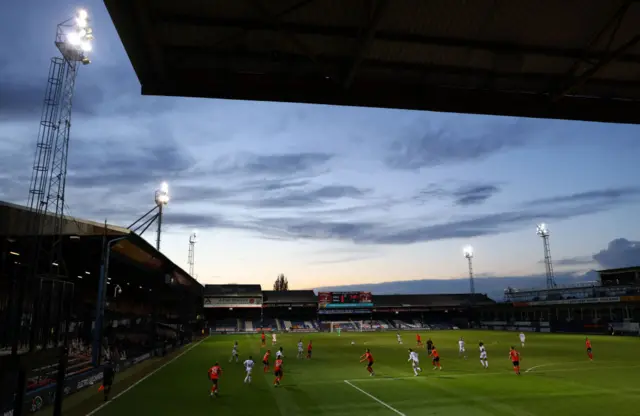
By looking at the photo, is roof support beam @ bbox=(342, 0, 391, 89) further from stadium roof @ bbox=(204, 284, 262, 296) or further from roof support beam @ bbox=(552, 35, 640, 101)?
stadium roof @ bbox=(204, 284, 262, 296)

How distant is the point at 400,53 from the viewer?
7.04 metres

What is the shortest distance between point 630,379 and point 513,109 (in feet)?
85.5

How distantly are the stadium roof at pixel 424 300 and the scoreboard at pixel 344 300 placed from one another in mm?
4344

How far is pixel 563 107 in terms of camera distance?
27.8 ft

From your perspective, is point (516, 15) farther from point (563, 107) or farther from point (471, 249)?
point (471, 249)

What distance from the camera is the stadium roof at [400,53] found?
6.06 metres

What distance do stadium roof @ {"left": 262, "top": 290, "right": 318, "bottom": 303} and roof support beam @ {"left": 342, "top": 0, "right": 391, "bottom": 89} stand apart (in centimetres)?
9570

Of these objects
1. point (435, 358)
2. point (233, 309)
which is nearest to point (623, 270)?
point (435, 358)

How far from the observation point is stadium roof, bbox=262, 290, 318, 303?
100 meters

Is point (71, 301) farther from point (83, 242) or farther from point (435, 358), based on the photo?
point (435, 358)

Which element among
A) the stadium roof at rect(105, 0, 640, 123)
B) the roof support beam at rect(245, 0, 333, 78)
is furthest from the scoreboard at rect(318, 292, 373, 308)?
the roof support beam at rect(245, 0, 333, 78)

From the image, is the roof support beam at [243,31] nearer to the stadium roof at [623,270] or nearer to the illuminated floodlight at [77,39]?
the illuminated floodlight at [77,39]

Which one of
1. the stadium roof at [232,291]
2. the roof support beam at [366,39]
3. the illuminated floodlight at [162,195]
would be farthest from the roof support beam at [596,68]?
the stadium roof at [232,291]

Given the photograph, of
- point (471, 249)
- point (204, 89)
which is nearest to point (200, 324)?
point (471, 249)
